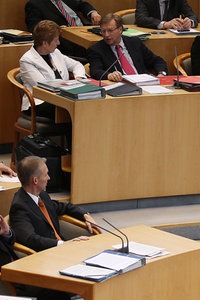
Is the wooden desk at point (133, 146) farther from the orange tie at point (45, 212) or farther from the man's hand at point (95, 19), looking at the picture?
the man's hand at point (95, 19)

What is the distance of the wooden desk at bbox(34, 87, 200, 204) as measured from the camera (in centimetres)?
733

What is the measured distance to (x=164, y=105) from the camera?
24.8 feet

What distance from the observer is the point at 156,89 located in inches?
303

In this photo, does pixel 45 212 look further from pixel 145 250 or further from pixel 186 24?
pixel 186 24

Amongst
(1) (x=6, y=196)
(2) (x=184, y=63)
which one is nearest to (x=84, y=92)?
(1) (x=6, y=196)

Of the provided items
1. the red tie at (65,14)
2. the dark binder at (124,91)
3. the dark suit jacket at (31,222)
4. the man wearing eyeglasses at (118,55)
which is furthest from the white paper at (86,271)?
the red tie at (65,14)

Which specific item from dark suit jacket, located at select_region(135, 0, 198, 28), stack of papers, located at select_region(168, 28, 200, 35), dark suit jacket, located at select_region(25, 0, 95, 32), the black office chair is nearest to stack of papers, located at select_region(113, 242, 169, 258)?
the black office chair

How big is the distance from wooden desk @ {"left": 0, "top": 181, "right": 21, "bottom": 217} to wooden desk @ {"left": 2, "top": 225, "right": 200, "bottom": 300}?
0.75 m

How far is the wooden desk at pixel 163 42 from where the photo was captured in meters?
9.17

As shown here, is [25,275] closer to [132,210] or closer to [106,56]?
[132,210]

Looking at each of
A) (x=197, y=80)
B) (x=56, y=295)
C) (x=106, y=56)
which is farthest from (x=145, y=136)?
(x=56, y=295)

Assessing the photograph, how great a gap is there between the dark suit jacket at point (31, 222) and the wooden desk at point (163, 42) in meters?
3.08

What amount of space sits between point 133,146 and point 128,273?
7.06 ft

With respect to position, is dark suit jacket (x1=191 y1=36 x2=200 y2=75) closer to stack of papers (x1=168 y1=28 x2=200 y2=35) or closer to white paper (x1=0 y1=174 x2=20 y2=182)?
stack of papers (x1=168 y1=28 x2=200 y2=35)
